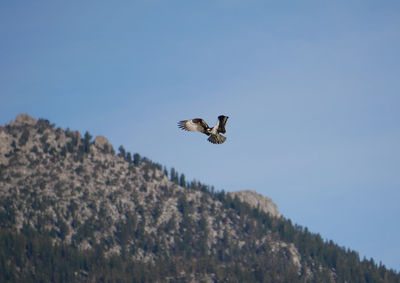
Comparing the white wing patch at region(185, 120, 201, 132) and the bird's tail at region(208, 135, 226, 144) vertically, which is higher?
the white wing patch at region(185, 120, 201, 132)

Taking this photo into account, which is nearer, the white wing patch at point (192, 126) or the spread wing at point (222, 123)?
the spread wing at point (222, 123)

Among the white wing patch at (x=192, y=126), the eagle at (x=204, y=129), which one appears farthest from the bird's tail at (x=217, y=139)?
the white wing patch at (x=192, y=126)

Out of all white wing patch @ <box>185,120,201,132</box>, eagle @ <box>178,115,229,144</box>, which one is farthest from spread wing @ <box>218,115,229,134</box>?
white wing patch @ <box>185,120,201,132</box>

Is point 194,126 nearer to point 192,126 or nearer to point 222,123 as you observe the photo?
point 192,126

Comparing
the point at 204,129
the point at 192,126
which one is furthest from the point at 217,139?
the point at 192,126

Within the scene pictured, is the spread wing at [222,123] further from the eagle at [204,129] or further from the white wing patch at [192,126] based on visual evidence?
the white wing patch at [192,126]

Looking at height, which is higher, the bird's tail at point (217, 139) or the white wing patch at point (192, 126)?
the white wing patch at point (192, 126)

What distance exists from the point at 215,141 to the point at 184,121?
414cm

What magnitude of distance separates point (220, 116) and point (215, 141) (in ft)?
13.5

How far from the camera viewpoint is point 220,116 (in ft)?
308

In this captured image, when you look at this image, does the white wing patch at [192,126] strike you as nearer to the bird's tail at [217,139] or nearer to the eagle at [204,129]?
the eagle at [204,129]

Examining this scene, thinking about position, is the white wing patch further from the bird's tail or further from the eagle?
the bird's tail

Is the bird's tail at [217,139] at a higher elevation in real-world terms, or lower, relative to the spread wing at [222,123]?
lower

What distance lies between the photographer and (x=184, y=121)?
96.9 metres
